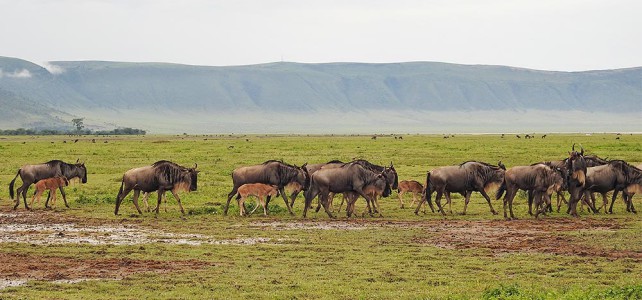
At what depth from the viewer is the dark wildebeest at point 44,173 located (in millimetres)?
26000

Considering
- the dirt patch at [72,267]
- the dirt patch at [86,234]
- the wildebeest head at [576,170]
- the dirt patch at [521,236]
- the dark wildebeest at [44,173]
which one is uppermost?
the wildebeest head at [576,170]

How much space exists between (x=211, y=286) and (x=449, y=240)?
686 cm

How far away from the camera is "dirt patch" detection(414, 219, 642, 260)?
1742cm

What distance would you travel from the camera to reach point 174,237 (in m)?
19.5

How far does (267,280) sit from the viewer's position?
1425cm

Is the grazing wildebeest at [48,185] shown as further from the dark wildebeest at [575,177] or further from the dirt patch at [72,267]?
the dark wildebeest at [575,177]

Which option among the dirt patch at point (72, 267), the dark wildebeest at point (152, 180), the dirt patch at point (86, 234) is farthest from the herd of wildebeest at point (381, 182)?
the dirt patch at point (72, 267)

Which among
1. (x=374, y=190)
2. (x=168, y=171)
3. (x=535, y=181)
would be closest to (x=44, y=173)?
(x=168, y=171)

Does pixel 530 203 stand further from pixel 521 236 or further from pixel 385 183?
pixel 521 236

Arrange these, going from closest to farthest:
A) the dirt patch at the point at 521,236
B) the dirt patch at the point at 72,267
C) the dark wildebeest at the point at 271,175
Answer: the dirt patch at the point at 72,267, the dirt patch at the point at 521,236, the dark wildebeest at the point at 271,175

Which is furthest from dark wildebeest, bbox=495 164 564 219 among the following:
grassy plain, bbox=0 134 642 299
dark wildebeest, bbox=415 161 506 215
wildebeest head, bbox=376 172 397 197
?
wildebeest head, bbox=376 172 397 197

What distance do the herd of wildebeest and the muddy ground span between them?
1260 millimetres

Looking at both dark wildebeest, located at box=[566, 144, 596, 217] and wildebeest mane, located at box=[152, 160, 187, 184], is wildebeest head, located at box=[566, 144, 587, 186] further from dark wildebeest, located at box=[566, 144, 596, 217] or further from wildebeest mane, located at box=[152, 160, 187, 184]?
wildebeest mane, located at box=[152, 160, 187, 184]

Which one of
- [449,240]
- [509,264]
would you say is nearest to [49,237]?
[449,240]
